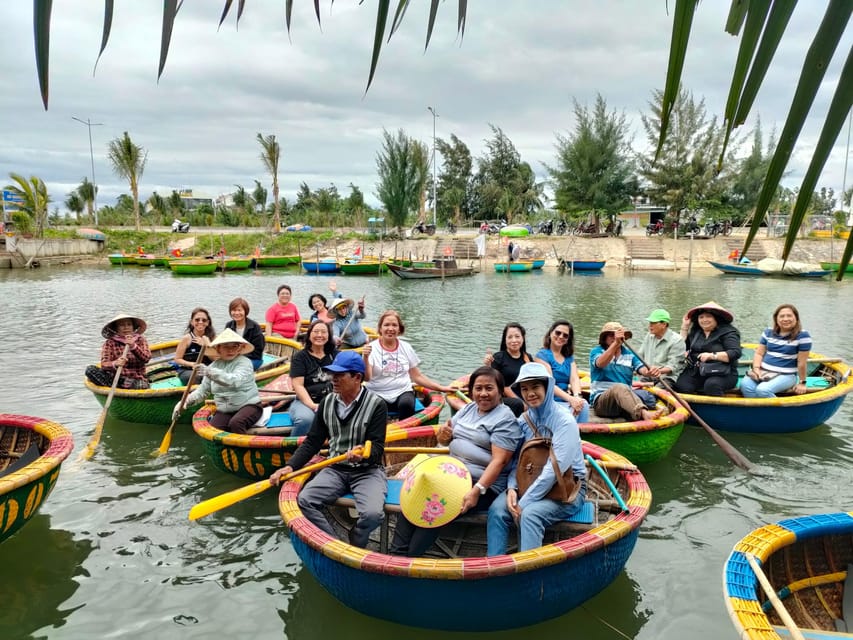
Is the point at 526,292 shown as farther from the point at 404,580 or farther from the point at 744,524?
the point at 404,580

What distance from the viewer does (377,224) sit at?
51344mm

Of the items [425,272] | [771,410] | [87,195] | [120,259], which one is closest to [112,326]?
[771,410]

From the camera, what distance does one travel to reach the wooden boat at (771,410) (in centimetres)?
696

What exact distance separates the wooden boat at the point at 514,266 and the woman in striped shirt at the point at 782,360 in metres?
27.4

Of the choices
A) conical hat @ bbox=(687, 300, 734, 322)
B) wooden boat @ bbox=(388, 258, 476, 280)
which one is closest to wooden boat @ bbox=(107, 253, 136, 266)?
wooden boat @ bbox=(388, 258, 476, 280)

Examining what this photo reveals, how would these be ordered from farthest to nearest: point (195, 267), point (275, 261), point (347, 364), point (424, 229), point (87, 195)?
point (87, 195), point (424, 229), point (275, 261), point (195, 267), point (347, 364)

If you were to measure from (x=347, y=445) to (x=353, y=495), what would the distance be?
0.36 meters

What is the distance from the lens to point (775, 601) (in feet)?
9.33

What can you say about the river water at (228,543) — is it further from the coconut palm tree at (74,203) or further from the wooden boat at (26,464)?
the coconut palm tree at (74,203)

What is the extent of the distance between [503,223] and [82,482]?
5004 cm

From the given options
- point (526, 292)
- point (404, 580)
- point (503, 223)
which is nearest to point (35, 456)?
point (404, 580)

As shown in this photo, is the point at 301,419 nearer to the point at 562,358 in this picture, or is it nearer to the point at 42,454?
the point at 42,454

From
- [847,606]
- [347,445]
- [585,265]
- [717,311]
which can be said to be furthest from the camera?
[585,265]

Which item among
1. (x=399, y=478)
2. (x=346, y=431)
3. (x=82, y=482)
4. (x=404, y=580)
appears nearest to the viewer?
(x=404, y=580)
